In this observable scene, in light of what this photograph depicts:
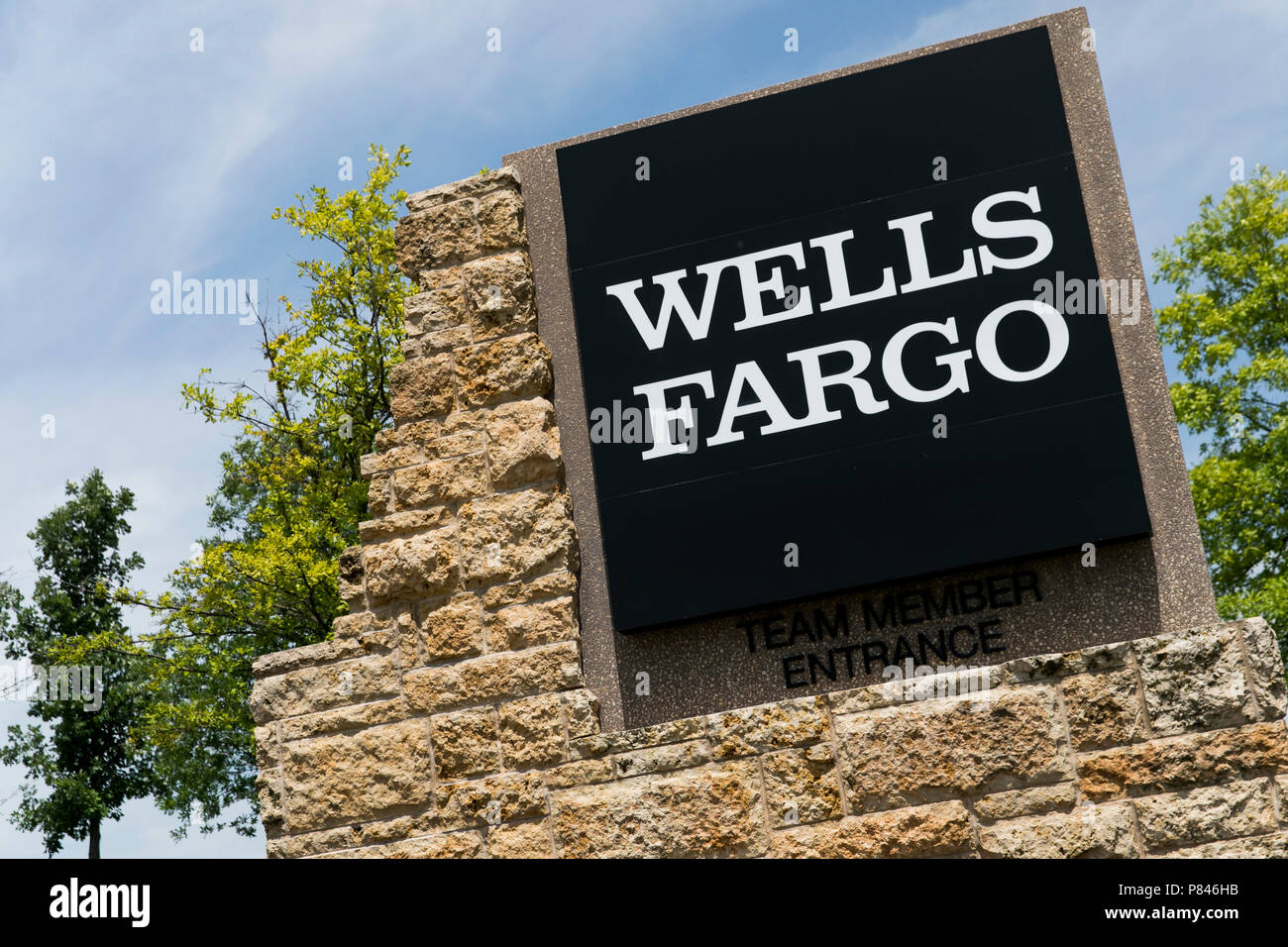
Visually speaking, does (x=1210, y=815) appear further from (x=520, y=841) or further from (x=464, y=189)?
(x=464, y=189)

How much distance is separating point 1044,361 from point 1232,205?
15898 millimetres

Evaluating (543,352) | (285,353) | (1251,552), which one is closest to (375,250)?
(285,353)

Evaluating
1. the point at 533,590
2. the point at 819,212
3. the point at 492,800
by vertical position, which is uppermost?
the point at 819,212

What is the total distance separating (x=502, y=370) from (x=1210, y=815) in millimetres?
4211

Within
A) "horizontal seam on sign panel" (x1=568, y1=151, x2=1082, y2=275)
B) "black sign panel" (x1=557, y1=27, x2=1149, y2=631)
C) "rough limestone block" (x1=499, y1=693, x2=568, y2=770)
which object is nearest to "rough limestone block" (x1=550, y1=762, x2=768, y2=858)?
"rough limestone block" (x1=499, y1=693, x2=568, y2=770)

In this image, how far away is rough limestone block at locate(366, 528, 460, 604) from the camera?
246 inches

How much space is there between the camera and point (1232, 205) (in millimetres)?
19469

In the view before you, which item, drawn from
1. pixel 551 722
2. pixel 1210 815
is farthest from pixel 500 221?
pixel 1210 815

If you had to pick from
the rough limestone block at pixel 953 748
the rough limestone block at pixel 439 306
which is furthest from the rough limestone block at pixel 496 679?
the rough limestone block at pixel 439 306

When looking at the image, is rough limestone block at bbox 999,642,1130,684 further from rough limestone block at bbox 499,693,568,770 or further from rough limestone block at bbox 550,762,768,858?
rough limestone block at bbox 499,693,568,770

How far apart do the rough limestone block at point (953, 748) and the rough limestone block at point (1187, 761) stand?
0.56 ft

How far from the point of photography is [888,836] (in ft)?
17.3

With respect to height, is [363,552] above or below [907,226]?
below
